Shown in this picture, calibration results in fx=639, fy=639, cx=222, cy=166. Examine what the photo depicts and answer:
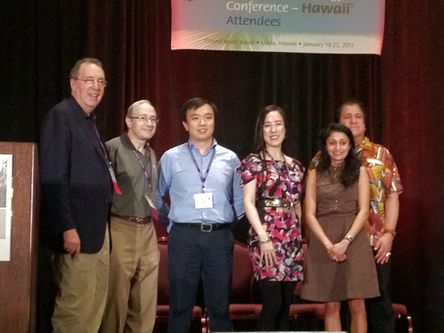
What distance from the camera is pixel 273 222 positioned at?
338cm

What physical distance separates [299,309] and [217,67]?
70.0 inches

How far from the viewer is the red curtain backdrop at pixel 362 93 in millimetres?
4434

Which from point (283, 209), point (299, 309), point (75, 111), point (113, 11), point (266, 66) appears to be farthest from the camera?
point (266, 66)

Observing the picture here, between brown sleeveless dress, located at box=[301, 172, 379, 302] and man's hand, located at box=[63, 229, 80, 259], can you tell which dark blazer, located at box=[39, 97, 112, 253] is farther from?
brown sleeveless dress, located at box=[301, 172, 379, 302]

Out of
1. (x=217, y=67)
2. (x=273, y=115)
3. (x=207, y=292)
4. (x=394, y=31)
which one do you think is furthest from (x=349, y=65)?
(x=207, y=292)

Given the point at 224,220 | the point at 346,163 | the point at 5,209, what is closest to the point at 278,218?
the point at 224,220

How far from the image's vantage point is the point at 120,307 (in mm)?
3455

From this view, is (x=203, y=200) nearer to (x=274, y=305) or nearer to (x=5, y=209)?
(x=274, y=305)

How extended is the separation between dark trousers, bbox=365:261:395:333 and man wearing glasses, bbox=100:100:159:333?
1278 mm

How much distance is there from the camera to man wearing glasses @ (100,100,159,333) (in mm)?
3463

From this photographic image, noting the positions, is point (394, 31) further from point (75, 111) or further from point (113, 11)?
point (75, 111)

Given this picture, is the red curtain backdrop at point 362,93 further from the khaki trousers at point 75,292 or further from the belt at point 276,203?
the khaki trousers at point 75,292

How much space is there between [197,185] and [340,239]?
84 cm

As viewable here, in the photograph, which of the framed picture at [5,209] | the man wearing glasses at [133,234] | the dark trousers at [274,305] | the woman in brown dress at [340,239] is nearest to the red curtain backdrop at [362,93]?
the man wearing glasses at [133,234]
